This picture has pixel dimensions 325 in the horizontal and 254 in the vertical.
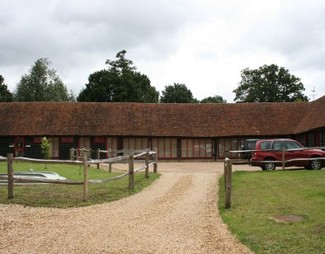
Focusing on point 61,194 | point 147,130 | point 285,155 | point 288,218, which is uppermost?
point 147,130

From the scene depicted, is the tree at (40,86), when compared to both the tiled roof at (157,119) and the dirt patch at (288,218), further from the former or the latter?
the dirt patch at (288,218)

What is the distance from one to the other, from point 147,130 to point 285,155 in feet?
56.7

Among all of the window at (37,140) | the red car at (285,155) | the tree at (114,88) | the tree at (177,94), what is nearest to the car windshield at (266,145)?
the red car at (285,155)

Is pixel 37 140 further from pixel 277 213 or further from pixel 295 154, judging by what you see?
pixel 277 213

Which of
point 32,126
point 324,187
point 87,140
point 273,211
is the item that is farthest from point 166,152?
point 273,211

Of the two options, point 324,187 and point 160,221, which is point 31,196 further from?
point 324,187

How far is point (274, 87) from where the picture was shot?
240ft

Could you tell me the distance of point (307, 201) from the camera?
11.7m

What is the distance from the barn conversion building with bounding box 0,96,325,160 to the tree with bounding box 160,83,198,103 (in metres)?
45.3

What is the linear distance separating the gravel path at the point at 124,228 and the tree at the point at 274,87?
61.5 meters

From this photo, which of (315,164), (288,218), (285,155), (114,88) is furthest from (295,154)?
(114,88)

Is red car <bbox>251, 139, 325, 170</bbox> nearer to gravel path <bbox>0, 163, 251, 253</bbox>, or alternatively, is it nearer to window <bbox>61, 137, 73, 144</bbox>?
gravel path <bbox>0, 163, 251, 253</bbox>

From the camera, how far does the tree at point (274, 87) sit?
239 ft

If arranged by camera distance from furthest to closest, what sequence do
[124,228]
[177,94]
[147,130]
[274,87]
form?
[177,94] < [274,87] < [147,130] < [124,228]
